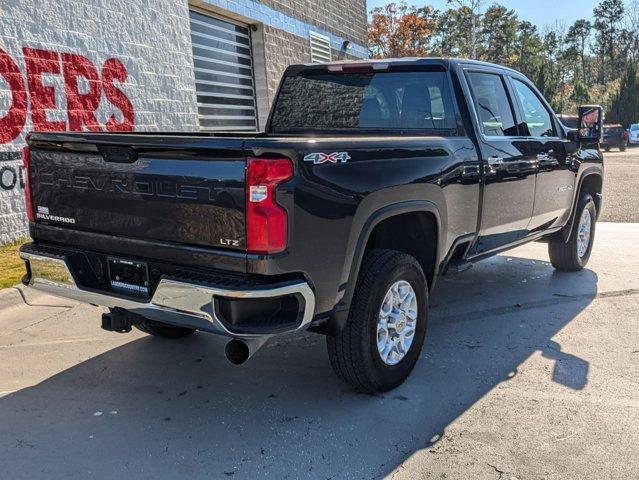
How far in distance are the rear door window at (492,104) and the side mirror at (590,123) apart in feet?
3.71

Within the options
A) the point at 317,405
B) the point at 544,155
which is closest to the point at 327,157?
the point at 317,405

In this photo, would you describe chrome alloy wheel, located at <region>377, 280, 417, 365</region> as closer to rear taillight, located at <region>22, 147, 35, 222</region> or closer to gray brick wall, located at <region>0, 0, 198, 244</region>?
rear taillight, located at <region>22, 147, 35, 222</region>

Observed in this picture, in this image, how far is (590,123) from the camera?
5.84 meters

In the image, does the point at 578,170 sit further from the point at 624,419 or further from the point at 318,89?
the point at 624,419

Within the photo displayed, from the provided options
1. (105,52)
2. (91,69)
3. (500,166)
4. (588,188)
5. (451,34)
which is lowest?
(588,188)

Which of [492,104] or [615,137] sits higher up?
[492,104]

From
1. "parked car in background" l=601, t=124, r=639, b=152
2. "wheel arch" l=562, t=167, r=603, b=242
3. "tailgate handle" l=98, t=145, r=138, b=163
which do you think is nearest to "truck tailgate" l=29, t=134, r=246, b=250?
"tailgate handle" l=98, t=145, r=138, b=163

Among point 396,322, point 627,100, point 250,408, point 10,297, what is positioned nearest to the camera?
point 250,408

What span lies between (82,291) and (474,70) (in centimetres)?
320

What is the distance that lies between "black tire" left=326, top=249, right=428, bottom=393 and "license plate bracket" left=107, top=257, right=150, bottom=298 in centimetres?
102

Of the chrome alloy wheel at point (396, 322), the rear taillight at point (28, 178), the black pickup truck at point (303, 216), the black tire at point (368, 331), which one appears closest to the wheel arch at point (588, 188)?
the black pickup truck at point (303, 216)

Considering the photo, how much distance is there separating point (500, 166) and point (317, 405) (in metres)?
2.24

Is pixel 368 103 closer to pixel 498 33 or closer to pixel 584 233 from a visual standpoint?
pixel 584 233

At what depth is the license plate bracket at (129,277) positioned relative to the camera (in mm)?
3156
